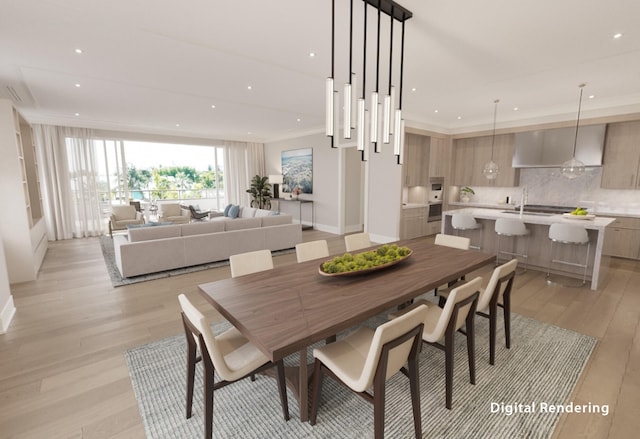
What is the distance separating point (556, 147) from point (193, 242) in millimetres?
6959

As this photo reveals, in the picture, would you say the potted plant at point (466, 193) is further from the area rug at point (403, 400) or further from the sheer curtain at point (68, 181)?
the sheer curtain at point (68, 181)

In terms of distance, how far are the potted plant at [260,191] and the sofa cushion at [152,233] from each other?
477 centimetres

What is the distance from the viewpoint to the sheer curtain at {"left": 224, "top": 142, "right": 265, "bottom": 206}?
30.7ft

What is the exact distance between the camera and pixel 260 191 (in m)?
9.24

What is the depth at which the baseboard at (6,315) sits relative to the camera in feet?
9.06

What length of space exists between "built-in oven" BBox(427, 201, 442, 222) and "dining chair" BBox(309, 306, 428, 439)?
5.85 meters

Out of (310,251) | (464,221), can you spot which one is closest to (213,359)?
(310,251)

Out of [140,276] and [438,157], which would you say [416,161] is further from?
[140,276]

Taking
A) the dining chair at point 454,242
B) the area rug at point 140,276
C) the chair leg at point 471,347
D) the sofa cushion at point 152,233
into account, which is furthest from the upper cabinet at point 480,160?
the sofa cushion at point 152,233

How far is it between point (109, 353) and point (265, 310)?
1789mm

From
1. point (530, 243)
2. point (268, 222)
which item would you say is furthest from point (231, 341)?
point (530, 243)

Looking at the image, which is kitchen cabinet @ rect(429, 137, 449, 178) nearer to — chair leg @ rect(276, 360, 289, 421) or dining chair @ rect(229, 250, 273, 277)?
dining chair @ rect(229, 250, 273, 277)

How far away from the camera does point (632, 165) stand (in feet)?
16.4

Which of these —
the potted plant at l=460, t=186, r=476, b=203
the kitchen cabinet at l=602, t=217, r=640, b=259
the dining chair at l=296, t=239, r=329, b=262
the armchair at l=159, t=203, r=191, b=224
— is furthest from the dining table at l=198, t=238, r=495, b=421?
the armchair at l=159, t=203, r=191, b=224
